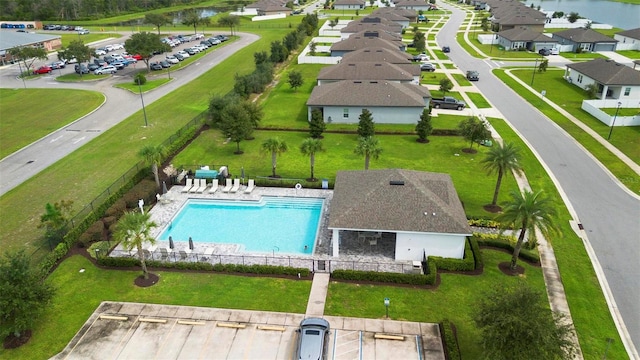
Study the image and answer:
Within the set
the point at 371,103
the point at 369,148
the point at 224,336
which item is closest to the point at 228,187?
the point at 369,148

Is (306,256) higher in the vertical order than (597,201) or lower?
lower

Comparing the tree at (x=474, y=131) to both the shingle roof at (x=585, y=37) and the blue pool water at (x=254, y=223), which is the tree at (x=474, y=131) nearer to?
the blue pool water at (x=254, y=223)

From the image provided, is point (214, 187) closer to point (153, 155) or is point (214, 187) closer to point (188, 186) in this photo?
point (188, 186)

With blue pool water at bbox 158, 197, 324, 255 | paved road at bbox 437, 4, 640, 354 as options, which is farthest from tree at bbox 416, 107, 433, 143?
blue pool water at bbox 158, 197, 324, 255

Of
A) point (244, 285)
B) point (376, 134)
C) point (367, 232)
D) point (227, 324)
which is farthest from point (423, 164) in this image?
point (227, 324)

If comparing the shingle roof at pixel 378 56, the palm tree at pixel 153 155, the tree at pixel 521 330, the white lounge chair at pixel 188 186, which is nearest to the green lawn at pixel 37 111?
the palm tree at pixel 153 155

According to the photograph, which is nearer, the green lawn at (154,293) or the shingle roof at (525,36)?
the green lawn at (154,293)

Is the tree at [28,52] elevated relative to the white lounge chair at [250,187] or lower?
elevated

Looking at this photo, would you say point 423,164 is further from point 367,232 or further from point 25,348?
point 25,348
